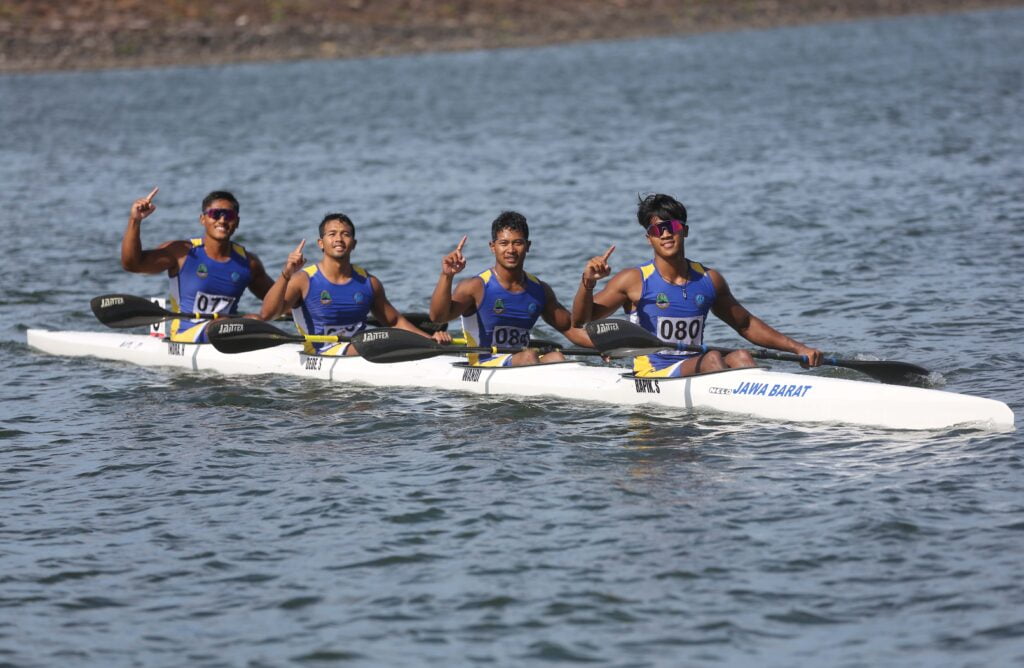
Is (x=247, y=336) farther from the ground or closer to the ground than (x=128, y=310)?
closer to the ground

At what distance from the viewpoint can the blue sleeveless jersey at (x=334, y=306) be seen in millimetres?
15266

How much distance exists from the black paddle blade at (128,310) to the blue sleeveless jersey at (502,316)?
428 centimetres

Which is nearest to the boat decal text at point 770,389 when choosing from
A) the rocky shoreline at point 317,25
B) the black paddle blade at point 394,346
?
the black paddle blade at point 394,346

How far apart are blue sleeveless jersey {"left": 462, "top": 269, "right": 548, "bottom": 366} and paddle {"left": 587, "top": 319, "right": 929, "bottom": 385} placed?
3.45 feet

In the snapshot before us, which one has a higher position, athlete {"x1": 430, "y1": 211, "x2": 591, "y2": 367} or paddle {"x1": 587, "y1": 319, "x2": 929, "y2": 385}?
athlete {"x1": 430, "y1": 211, "x2": 591, "y2": 367}

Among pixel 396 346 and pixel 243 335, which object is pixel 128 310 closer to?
pixel 243 335

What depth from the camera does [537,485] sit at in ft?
38.0

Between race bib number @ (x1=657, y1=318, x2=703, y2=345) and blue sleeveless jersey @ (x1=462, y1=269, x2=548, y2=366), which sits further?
blue sleeveless jersey @ (x1=462, y1=269, x2=548, y2=366)

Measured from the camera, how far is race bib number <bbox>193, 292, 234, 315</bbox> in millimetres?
16625

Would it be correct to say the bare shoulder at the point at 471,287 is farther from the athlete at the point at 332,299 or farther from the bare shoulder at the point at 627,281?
the bare shoulder at the point at 627,281

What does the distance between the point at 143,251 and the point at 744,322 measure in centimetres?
697

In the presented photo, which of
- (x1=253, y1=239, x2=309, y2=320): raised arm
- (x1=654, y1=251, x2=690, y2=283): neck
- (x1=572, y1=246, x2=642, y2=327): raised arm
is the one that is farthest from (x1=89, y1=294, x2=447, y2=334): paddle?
(x1=654, y1=251, x2=690, y2=283): neck

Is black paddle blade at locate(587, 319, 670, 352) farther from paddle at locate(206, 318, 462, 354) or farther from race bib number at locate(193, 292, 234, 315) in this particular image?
A: race bib number at locate(193, 292, 234, 315)

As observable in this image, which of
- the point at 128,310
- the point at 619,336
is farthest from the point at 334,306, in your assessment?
the point at 619,336
